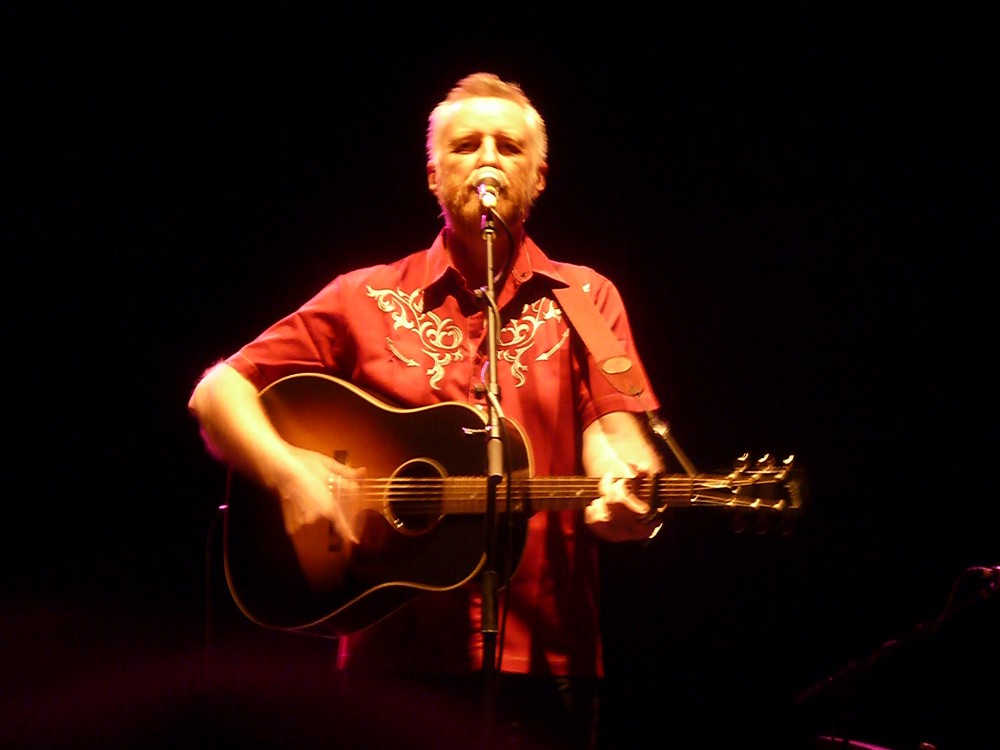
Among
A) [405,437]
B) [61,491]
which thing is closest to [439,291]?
[405,437]

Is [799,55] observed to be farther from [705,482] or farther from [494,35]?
[705,482]

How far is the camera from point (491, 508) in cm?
176

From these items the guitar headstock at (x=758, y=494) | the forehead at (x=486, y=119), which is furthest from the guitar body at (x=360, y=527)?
the forehead at (x=486, y=119)

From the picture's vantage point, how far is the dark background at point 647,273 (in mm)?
3332

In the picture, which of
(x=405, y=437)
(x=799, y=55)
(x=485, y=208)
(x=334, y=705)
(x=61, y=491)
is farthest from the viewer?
(x=799, y=55)

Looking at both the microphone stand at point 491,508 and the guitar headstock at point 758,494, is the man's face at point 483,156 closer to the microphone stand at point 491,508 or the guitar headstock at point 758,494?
the microphone stand at point 491,508

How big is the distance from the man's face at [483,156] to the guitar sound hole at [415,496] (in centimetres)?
71

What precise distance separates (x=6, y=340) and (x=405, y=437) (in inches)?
77.6

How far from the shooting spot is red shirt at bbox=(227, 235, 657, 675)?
2088 mm

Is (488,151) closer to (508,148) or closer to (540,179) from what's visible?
(508,148)

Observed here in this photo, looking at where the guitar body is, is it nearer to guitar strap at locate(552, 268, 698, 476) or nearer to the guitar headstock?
guitar strap at locate(552, 268, 698, 476)

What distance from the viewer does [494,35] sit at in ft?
12.2

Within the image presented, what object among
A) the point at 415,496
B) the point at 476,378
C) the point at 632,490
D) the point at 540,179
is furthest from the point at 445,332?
the point at 632,490

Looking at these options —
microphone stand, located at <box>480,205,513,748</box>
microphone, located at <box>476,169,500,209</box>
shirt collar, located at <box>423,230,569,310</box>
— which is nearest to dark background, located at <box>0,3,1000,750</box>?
shirt collar, located at <box>423,230,569,310</box>
